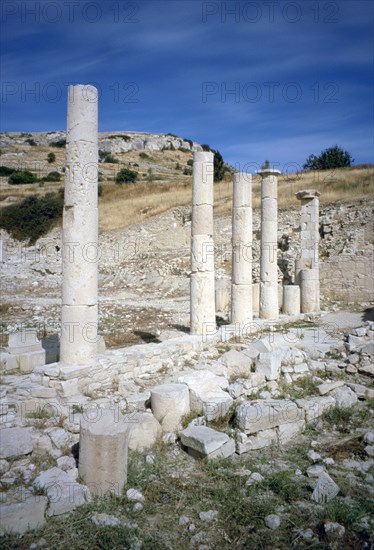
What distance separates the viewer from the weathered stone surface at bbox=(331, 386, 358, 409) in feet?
22.6

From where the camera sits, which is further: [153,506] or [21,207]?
[21,207]

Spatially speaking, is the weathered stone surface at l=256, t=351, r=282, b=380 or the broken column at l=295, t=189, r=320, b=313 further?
the broken column at l=295, t=189, r=320, b=313

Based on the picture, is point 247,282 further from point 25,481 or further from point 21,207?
point 21,207

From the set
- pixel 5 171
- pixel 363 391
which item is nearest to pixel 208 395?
pixel 363 391

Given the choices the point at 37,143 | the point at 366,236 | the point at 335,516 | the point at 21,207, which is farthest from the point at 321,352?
the point at 37,143

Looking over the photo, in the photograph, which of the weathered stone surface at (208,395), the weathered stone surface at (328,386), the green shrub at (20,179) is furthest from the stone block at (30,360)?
the green shrub at (20,179)

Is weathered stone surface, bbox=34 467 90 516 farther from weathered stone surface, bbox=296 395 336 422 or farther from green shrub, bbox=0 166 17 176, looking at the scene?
green shrub, bbox=0 166 17 176

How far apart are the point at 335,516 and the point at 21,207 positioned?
3622 cm

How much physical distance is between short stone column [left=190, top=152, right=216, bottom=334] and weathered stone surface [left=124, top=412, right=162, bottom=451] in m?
Answer: 5.26

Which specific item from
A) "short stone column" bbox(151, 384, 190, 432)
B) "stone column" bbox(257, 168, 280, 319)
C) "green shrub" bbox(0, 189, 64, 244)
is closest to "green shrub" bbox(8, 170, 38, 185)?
"green shrub" bbox(0, 189, 64, 244)

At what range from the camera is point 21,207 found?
1404 inches

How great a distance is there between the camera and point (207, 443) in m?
5.20

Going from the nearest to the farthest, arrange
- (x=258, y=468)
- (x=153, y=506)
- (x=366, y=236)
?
(x=153, y=506), (x=258, y=468), (x=366, y=236)

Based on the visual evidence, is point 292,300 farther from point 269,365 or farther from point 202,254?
point 269,365
